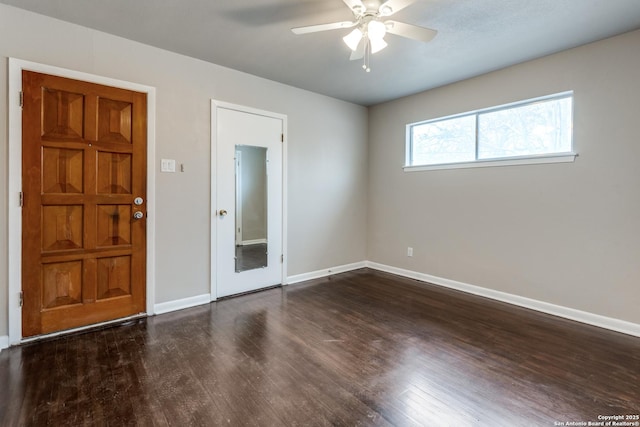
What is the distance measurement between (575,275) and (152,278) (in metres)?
4.02

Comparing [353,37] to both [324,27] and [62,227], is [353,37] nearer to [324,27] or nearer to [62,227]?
[324,27]

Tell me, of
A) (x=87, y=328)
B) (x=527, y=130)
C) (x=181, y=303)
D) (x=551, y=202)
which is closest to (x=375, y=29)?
(x=527, y=130)

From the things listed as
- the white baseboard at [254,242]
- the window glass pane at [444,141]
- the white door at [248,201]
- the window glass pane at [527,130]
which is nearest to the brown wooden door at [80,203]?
the white door at [248,201]

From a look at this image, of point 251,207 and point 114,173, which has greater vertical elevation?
point 114,173

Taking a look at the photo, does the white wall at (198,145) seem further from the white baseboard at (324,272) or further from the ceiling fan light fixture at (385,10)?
the ceiling fan light fixture at (385,10)

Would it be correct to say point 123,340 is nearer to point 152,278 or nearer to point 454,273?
point 152,278

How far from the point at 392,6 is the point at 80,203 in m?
2.80

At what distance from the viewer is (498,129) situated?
Answer: 353cm

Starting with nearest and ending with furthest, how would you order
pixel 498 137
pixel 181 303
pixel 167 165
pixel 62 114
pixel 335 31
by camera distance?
pixel 62 114, pixel 335 31, pixel 167 165, pixel 181 303, pixel 498 137

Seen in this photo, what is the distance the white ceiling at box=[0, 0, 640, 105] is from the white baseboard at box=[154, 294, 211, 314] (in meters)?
2.47

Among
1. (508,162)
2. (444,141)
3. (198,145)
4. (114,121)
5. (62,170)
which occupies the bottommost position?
(62,170)

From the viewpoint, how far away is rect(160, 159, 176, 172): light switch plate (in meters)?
3.02

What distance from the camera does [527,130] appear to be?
3.30 metres

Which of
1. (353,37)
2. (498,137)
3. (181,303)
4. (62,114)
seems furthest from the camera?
(498,137)
